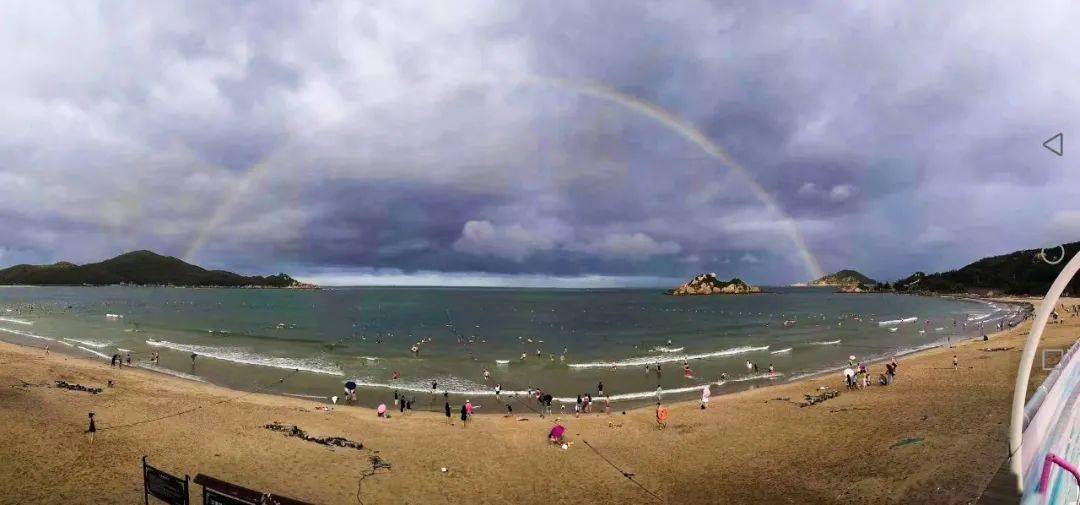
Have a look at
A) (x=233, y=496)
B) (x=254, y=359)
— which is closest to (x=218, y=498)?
(x=233, y=496)

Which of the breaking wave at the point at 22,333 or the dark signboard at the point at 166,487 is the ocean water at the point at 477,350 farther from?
the dark signboard at the point at 166,487

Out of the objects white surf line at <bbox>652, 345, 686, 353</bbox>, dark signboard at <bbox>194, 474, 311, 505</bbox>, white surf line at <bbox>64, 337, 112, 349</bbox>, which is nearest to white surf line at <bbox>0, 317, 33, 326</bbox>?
white surf line at <bbox>64, 337, 112, 349</bbox>

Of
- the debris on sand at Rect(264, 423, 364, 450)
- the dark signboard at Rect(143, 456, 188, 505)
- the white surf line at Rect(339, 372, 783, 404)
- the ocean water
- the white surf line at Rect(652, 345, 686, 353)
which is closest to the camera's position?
the dark signboard at Rect(143, 456, 188, 505)

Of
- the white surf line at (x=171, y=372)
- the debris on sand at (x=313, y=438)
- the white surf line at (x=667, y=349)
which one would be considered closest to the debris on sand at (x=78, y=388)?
the white surf line at (x=171, y=372)

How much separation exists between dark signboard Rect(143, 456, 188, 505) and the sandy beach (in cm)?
691

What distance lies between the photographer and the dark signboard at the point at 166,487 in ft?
32.8

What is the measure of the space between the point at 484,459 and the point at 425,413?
1079 centimetres

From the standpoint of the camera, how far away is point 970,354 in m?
48.3

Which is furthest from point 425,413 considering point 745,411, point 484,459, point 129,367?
point 129,367

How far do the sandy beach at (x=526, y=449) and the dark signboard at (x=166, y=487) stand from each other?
6.91 metres

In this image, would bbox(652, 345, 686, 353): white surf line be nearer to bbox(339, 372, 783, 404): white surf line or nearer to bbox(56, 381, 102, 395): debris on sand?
bbox(339, 372, 783, 404): white surf line

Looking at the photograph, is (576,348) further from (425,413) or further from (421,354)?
(425,413)

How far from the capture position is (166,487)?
403 inches

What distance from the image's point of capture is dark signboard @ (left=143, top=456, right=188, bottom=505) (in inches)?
394
